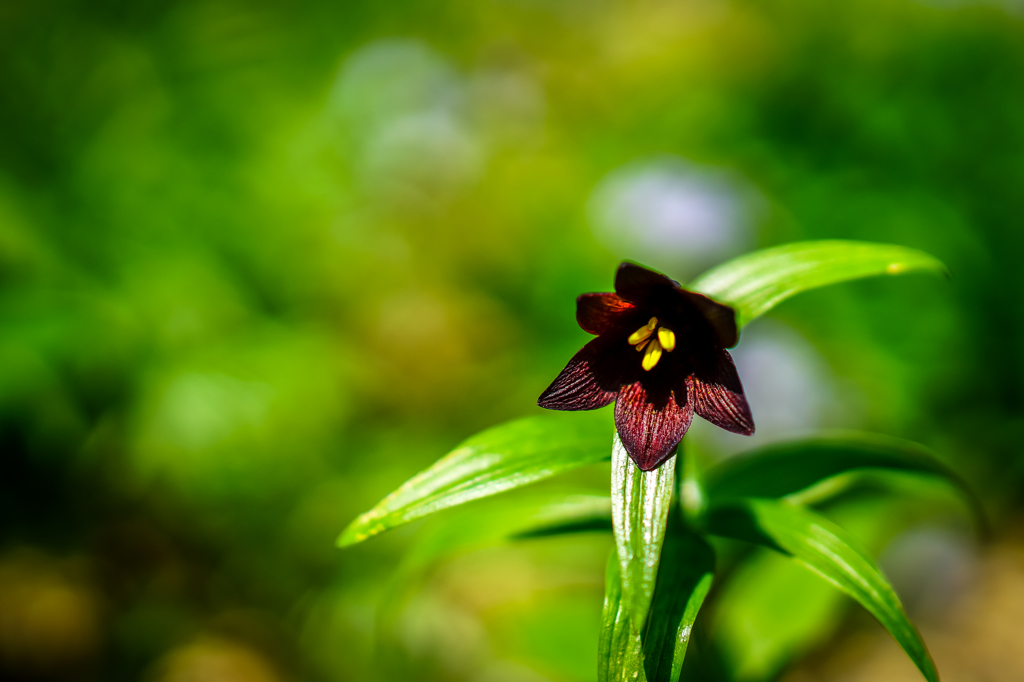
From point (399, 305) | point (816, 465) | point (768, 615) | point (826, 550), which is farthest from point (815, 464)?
point (399, 305)

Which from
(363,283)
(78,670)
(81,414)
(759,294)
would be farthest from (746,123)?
(78,670)

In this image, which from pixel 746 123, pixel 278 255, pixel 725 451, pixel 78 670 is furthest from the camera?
pixel 746 123

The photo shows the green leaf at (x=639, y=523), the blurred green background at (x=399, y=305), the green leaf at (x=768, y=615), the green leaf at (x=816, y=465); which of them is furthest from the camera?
the blurred green background at (x=399, y=305)

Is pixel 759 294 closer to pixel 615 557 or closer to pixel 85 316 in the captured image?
pixel 615 557

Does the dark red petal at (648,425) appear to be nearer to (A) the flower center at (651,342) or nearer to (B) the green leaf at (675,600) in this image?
(A) the flower center at (651,342)

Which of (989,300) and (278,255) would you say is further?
(278,255)

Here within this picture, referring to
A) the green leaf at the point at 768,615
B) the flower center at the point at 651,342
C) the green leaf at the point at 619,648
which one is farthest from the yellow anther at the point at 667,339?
the green leaf at the point at 768,615
